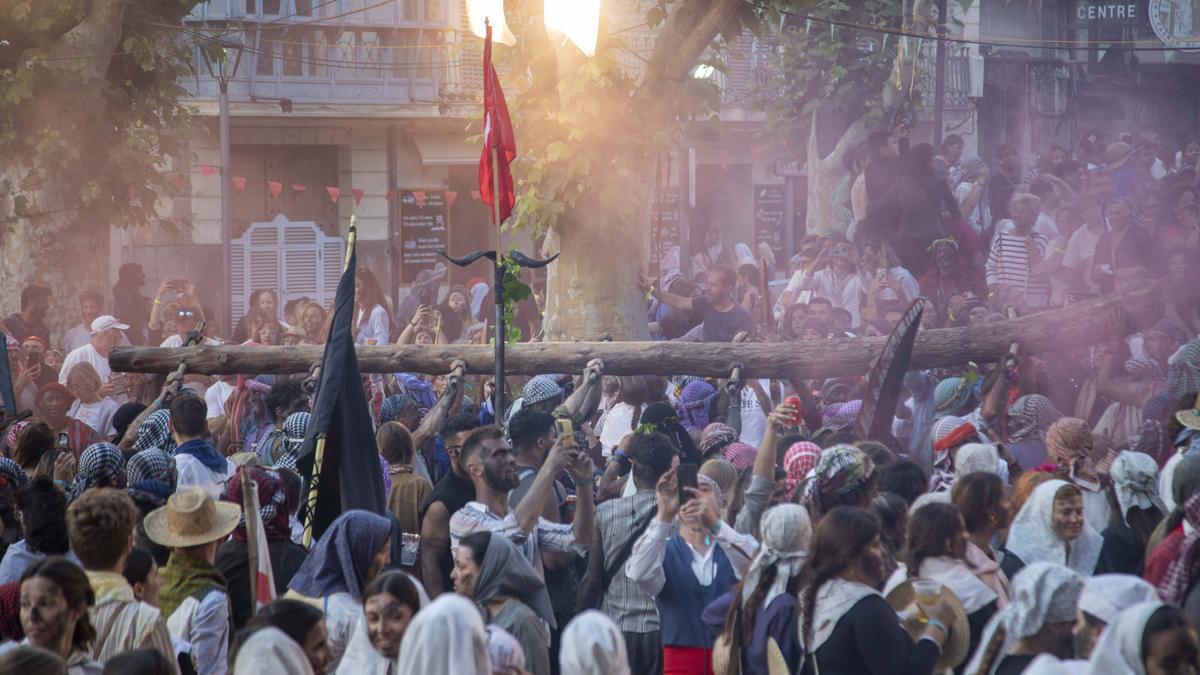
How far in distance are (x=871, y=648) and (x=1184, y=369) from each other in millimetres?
5478

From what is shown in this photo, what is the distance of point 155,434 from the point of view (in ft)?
27.6

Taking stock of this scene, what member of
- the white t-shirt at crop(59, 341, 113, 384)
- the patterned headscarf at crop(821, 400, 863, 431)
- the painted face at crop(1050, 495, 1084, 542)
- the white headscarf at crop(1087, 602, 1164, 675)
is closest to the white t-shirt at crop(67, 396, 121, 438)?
the white t-shirt at crop(59, 341, 113, 384)

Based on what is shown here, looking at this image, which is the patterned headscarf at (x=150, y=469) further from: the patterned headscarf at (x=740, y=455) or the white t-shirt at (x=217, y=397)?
the white t-shirt at (x=217, y=397)

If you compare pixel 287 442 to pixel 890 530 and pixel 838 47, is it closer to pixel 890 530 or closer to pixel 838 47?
pixel 890 530

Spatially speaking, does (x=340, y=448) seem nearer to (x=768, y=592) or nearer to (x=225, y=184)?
(x=768, y=592)

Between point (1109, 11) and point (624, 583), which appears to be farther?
point (1109, 11)

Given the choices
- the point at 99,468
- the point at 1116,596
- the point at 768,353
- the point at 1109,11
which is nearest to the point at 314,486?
the point at 99,468

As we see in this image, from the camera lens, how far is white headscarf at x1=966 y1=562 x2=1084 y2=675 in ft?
14.8

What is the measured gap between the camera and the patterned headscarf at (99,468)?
6738mm

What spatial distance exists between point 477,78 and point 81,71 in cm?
1259

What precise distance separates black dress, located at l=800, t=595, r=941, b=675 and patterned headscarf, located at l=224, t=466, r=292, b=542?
244 centimetres

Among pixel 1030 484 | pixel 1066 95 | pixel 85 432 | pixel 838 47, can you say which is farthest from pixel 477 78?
pixel 1030 484

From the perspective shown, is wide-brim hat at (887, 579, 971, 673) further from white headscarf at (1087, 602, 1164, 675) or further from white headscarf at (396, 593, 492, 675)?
white headscarf at (396, 593, 492, 675)

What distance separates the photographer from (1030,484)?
6.62 m
